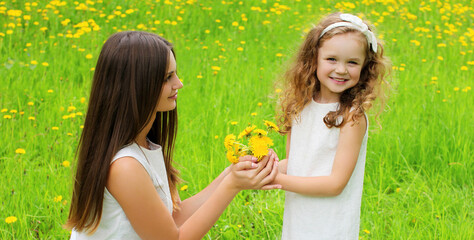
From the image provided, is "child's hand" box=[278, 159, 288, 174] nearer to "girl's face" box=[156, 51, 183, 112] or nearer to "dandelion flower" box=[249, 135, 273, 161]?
"dandelion flower" box=[249, 135, 273, 161]

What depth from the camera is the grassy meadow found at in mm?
2156

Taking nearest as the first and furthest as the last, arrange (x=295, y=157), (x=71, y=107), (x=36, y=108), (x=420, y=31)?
(x=295, y=157)
(x=71, y=107)
(x=36, y=108)
(x=420, y=31)

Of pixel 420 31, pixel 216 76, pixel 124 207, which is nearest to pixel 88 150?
pixel 124 207

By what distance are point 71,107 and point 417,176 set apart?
1.85 meters

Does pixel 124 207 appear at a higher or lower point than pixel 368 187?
higher


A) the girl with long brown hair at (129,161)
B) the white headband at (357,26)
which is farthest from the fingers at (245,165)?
the white headband at (357,26)

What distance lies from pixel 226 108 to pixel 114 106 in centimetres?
154

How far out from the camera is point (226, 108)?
295cm

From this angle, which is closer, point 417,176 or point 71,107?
point 417,176

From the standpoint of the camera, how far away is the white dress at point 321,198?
1.52 meters

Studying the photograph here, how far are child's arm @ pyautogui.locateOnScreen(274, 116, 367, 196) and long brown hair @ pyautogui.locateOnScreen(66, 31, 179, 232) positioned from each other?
48 cm

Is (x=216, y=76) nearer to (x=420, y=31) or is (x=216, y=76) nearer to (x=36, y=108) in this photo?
(x=36, y=108)

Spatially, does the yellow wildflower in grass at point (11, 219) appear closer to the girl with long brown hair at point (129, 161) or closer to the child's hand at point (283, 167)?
the girl with long brown hair at point (129, 161)

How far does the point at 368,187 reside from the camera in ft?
7.93
